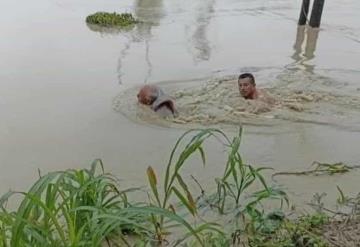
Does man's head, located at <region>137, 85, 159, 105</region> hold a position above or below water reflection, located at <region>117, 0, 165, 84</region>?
above

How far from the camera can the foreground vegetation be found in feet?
8.41

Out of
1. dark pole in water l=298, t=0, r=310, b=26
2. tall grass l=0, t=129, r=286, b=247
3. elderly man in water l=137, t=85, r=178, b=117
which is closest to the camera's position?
tall grass l=0, t=129, r=286, b=247

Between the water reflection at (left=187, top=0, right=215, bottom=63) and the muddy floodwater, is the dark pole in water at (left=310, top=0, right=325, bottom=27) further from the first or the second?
the water reflection at (left=187, top=0, right=215, bottom=63)

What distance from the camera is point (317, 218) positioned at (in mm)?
3416

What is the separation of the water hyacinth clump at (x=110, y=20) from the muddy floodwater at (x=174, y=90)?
24cm

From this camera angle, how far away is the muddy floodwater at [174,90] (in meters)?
5.01

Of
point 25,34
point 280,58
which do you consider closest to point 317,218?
point 280,58

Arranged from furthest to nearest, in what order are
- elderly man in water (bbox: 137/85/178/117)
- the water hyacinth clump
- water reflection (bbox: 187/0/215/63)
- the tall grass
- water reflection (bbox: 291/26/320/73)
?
the water hyacinth clump, water reflection (bbox: 187/0/215/63), water reflection (bbox: 291/26/320/73), elderly man in water (bbox: 137/85/178/117), the tall grass

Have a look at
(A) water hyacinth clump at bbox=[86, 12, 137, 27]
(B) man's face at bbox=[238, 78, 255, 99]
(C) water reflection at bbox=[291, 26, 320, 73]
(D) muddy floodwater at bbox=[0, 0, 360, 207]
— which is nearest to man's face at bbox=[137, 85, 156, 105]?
(D) muddy floodwater at bbox=[0, 0, 360, 207]

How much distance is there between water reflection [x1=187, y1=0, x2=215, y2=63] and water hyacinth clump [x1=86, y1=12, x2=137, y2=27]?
126 cm

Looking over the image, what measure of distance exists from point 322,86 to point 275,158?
8.13 ft

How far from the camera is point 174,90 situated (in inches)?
276

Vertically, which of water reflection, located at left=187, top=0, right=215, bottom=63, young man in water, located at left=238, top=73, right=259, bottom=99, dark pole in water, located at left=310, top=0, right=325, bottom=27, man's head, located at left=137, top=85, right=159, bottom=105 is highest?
dark pole in water, located at left=310, top=0, right=325, bottom=27

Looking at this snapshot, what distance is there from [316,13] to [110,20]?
3908 mm
